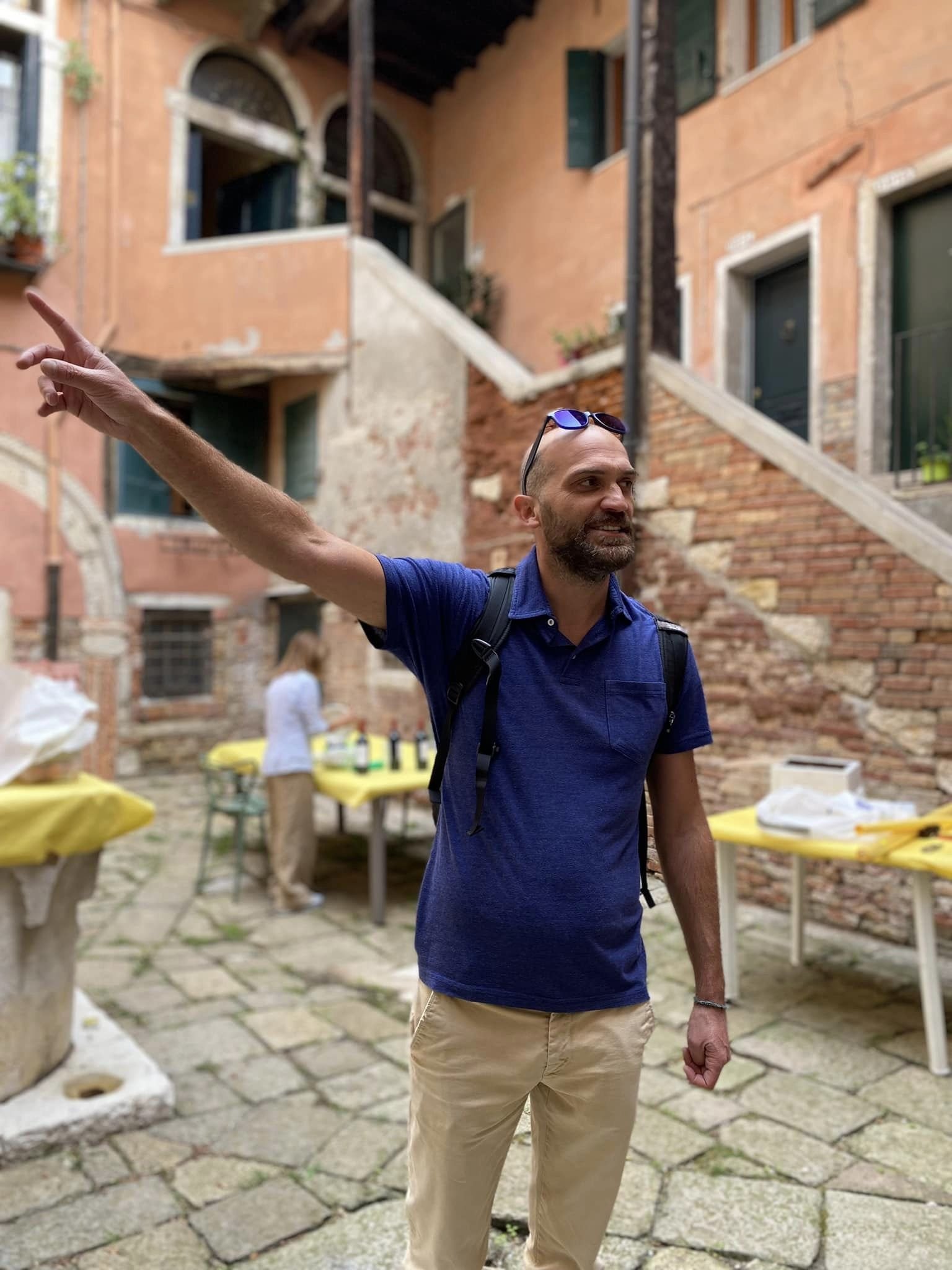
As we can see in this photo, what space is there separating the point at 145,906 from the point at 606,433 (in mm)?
5040

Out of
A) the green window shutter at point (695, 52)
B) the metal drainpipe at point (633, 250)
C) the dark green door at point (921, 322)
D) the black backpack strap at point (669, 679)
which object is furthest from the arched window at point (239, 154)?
the black backpack strap at point (669, 679)

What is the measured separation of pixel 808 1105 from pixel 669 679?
2263mm

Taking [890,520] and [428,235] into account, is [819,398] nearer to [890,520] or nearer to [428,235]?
[890,520]

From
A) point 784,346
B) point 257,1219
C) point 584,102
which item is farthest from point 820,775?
point 584,102

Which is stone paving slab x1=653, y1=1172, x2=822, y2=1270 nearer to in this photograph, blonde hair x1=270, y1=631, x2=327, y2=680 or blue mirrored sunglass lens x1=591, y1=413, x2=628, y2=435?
blue mirrored sunglass lens x1=591, y1=413, x2=628, y2=435

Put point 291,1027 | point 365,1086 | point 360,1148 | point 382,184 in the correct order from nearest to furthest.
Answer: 1. point 360,1148
2. point 365,1086
3. point 291,1027
4. point 382,184

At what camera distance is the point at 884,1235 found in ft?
8.07

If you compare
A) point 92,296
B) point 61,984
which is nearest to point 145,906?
point 61,984

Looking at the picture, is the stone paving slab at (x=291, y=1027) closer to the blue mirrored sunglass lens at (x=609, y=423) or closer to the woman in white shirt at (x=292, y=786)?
the woman in white shirt at (x=292, y=786)

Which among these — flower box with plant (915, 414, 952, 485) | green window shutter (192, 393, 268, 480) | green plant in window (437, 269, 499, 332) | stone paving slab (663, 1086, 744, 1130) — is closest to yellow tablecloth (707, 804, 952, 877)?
stone paving slab (663, 1086, 744, 1130)

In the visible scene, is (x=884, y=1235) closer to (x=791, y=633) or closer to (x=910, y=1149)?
(x=910, y=1149)

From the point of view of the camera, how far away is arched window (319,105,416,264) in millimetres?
12328

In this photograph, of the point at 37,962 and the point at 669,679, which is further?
the point at 37,962

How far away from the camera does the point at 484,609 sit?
1.67m
